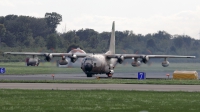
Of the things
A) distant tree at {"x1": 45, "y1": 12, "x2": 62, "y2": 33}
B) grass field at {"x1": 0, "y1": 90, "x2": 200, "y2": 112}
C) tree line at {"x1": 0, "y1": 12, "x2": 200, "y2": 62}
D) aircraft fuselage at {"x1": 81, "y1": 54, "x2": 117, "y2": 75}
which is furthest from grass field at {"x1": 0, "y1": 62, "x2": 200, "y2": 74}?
distant tree at {"x1": 45, "y1": 12, "x2": 62, "y2": 33}

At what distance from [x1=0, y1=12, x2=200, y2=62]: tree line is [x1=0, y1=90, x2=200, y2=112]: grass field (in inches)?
3149

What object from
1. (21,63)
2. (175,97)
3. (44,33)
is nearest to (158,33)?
(44,33)

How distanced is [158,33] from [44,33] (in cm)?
4306

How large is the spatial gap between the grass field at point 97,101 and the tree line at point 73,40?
7998cm

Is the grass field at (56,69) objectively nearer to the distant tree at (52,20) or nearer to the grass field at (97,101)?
the grass field at (97,101)

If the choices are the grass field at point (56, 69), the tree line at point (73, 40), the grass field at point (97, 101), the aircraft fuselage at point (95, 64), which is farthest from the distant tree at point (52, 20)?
the grass field at point (97, 101)

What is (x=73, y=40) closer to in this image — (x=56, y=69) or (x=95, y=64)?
(x=56, y=69)

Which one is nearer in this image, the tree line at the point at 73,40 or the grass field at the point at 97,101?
the grass field at the point at 97,101

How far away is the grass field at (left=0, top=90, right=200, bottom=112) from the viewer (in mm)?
28828

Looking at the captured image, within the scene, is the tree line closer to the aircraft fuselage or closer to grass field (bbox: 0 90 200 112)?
the aircraft fuselage

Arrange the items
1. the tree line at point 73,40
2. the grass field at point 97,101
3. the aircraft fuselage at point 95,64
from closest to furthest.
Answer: the grass field at point 97,101 < the aircraft fuselage at point 95,64 < the tree line at point 73,40

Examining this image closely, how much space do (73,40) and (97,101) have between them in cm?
11487

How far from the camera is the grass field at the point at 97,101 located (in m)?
28.8

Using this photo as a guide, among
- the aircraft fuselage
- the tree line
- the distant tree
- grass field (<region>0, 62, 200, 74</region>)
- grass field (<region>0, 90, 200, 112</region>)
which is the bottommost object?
grass field (<region>0, 90, 200, 112</region>)
